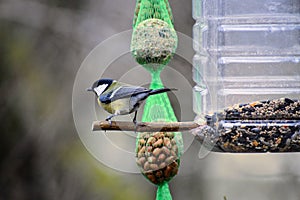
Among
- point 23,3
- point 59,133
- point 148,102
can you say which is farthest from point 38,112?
point 148,102

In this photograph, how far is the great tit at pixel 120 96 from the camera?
2.71 m

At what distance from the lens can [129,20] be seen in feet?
15.7

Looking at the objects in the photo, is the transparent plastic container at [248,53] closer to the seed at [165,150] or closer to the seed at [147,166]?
the seed at [165,150]

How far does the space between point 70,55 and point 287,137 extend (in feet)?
7.41

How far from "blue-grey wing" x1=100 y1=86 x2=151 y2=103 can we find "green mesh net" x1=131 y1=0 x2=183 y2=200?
0.30 meters

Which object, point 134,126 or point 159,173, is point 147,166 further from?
point 134,126

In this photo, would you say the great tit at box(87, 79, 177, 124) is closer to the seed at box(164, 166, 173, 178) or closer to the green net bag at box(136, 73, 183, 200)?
the green net bag at box(136, 73, 183, 200)

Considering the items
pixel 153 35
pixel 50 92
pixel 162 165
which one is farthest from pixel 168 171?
pixel 50 92

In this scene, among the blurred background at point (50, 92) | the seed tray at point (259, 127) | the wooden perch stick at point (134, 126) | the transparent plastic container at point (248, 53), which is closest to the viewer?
the wooden perch stick at point (134, 126)

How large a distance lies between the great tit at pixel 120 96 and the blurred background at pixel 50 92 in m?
1.81

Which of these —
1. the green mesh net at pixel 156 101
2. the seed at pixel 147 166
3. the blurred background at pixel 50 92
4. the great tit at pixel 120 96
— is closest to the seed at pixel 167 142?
the green mesh net at pixel 156 101

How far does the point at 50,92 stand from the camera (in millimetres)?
4812

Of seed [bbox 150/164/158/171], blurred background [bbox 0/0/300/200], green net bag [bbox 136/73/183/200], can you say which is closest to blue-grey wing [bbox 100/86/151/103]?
green net bag [bbox 136/73/183/200]

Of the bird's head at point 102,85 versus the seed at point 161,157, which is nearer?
the bird's head at point 102,85
